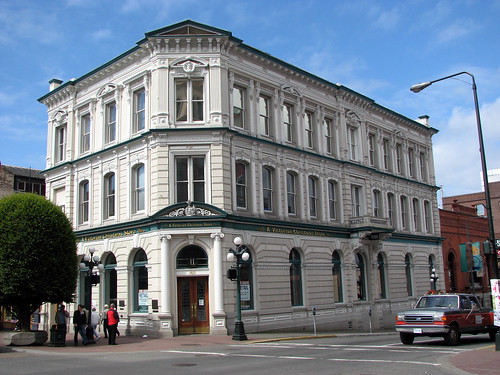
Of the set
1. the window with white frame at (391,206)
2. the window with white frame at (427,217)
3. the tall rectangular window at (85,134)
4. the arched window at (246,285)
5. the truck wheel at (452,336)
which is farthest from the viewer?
the window with white frame at (427,217)

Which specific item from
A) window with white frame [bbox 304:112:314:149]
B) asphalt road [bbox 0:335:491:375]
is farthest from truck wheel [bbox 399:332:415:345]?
window with white frame [bbox 304:112:314:149]

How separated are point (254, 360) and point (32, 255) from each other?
1100cm

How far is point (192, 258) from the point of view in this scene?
2656cm

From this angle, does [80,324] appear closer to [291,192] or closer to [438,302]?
[291,192]

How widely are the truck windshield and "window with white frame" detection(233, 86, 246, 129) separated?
13.3 meters

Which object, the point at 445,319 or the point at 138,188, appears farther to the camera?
the point at 138,188

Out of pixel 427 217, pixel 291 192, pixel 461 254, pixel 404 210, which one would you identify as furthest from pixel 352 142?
pixel 461 254

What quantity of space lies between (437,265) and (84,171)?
29.1 metres

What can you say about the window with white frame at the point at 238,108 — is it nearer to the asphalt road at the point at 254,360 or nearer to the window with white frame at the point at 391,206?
the asphalt road at the point at 254,360

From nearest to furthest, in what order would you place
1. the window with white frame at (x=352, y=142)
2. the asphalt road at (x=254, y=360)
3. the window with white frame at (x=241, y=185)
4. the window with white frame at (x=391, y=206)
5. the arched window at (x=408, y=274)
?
the asphalt road at (x=254, y=360) → the window with white frame at (x=241, y=185) → the window with white frame at (x=352, y=142) → the window with white frame at (x=391, y=206) → the arched window at (x=408, y=274)

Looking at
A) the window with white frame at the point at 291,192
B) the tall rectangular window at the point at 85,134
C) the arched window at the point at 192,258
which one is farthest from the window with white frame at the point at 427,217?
the tall rectangular window at the point at 85,134

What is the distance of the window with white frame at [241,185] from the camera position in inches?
1120

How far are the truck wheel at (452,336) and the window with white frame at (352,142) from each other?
18.6m

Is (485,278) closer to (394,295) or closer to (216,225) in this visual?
(394,295)
